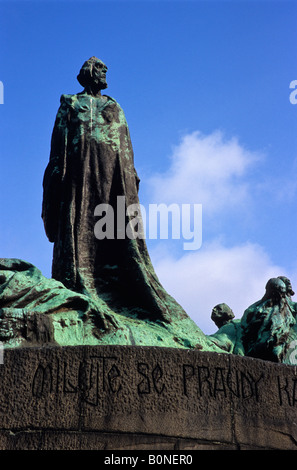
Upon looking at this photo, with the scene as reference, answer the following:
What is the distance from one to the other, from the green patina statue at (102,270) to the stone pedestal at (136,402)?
743 millimetres

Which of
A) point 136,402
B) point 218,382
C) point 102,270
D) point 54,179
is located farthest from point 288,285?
point 136,402

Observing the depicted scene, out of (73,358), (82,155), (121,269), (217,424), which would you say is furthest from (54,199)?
(217,424)

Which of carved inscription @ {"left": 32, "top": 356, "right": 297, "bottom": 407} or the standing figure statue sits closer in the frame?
carved inscription @ {"left": 32, "top": 356, "right": 297, "bottom": 407}

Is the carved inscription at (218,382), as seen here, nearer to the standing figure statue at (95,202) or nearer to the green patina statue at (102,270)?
the green patina statue at (102,270)

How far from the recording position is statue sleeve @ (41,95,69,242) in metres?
9.66

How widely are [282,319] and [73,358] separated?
2.92m

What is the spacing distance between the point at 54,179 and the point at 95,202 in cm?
54

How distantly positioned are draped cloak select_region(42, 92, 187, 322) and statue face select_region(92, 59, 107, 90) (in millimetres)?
166

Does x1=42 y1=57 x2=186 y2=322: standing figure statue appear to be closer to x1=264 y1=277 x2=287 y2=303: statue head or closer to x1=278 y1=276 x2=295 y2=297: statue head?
x1=264 y1=277 x2=287 y2=303: statue head

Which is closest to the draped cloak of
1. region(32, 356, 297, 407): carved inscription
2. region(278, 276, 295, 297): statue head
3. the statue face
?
the statue face

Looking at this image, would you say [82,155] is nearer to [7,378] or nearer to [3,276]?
[3,276]

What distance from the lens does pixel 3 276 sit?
8.40 metres

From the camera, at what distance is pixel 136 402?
714cm

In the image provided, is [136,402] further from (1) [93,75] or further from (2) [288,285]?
(1) [93,75]
